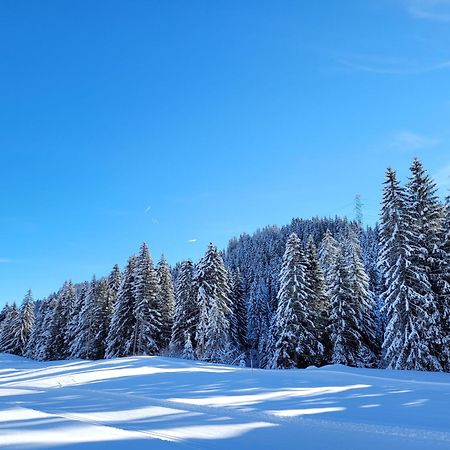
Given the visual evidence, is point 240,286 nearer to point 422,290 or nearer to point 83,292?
point 83,292

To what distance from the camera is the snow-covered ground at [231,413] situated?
590 centimetres

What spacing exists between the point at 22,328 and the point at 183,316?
3465 cm

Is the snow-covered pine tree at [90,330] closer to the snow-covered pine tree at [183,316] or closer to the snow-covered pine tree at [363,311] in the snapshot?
the snow-covered pine tree at [183,316]

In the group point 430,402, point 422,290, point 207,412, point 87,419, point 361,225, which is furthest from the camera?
point 361,225

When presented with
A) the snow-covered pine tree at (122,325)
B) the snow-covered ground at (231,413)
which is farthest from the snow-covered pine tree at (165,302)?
the snow-covered ground at (231,413)

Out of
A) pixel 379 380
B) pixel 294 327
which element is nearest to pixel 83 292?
pixel 294 327

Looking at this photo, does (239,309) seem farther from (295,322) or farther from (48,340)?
(48,340)

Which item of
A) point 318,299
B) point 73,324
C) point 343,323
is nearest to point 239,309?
point 318,299

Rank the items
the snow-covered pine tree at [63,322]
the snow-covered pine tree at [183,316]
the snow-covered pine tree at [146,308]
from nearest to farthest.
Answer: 1. the snow-covered pine tree at [183,316]
2. the snow-covered pine tree at [146,308]
3. the snow-covered pine tree at [63,322]

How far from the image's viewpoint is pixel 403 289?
26219 mm

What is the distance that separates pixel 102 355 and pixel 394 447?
4375cm

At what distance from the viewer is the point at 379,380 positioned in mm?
13445

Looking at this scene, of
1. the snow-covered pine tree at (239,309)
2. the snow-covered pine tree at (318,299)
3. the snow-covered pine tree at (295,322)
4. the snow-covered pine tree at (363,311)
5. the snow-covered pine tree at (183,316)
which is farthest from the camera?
the snow-covered pine tree at (239,309)

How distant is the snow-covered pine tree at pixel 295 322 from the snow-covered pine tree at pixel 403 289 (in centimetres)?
680
